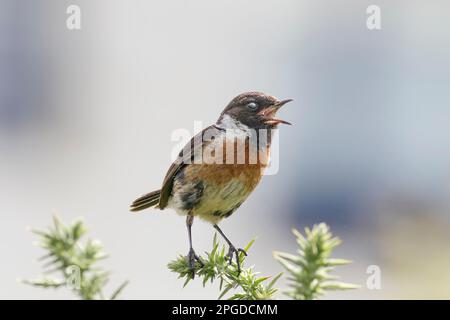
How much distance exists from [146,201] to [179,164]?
37 cm

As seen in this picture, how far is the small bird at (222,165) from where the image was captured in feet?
12.5

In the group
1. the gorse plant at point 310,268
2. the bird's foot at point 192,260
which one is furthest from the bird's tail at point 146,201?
the gorse plant at point 310,268

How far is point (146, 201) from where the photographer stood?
4227 mm

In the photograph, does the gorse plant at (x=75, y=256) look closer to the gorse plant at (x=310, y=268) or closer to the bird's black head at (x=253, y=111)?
the gorse plant at (x=310, y=268)

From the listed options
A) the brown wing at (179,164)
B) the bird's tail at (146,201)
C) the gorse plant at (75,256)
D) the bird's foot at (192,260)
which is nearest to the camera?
the gorse plant at (75,256)

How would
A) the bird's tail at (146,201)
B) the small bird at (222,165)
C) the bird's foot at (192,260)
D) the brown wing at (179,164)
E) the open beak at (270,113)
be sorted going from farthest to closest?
the bird's tail at (146,201) → the open beak at (270,113) → the brown wing at (179,164) → the small bird at (222,165) → the bird's foot at (192,260)

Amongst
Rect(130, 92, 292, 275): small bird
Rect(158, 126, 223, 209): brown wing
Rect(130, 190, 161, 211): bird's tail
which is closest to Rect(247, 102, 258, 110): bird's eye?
Rect(130, 92, 292, 275): small bird

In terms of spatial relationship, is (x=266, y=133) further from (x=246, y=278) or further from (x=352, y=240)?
(x=352, y=240)

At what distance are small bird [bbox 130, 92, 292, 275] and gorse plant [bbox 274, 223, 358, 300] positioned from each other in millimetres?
1693

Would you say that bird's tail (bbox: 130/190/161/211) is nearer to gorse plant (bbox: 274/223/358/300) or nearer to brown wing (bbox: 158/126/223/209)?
brown wing (bbox: 158/126/223/209)

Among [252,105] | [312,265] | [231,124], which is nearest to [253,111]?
[252,105]

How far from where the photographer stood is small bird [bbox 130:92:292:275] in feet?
12.5
